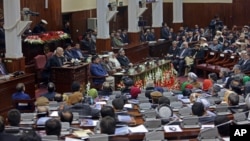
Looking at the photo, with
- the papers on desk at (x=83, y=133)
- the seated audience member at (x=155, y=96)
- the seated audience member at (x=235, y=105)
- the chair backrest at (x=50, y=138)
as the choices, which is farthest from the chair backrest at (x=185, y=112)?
the chair backrest at (x=50, y=138)

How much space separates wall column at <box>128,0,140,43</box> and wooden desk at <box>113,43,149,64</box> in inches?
23.7

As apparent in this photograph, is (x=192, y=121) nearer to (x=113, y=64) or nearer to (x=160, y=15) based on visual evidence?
(x=113, y=64)

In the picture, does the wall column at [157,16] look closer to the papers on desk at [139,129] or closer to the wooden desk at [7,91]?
the wooden desk at [7,91]

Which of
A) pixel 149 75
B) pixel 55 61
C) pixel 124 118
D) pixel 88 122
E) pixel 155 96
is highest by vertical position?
pixel 55 61

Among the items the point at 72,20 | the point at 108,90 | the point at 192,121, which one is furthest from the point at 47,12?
the point at 192,121

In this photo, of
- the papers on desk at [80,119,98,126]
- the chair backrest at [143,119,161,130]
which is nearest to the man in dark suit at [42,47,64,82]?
the papers on desk at [80,119,98,126]

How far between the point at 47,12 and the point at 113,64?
5.65 metres

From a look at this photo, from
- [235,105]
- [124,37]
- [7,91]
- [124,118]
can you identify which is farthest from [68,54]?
[235,105]

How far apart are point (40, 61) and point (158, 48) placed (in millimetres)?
7523

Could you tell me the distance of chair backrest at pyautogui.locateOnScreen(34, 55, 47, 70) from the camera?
18.0 m

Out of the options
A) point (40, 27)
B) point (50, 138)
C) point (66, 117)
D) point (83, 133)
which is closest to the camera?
point (50, 138)

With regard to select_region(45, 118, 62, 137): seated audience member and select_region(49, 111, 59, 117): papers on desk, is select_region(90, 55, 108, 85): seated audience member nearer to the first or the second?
select_region(49, 111, 59, 117): papers on desk

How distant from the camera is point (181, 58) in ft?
68.5

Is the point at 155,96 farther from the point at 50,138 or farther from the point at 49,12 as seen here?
the point at 49,12
